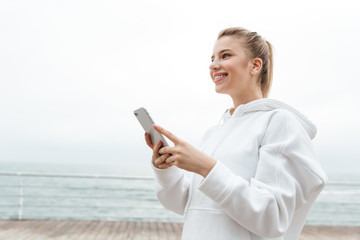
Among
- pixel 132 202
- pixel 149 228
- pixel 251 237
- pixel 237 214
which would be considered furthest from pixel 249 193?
pixel 132 202

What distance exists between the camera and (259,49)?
1.21 meters

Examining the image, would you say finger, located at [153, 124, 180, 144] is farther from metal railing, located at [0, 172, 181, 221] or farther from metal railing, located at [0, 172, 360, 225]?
metal railing, located at [0, 172, 360, 225]

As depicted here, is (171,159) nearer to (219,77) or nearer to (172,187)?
(172,187)

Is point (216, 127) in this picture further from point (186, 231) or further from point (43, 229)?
point (43, 229)

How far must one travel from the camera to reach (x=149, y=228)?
5594 mm

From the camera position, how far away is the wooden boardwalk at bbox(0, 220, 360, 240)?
4938 millimetres

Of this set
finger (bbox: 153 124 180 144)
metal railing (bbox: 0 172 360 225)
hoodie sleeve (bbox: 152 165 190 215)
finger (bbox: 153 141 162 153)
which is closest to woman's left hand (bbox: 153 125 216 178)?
finger (bbox: 153 124 180 144)

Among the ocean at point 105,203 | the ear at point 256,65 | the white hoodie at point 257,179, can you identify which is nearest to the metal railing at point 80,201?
the ocean at point 105,203

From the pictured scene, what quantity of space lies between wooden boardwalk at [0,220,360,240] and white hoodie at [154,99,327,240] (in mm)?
4131

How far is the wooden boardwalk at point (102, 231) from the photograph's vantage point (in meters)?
4.94

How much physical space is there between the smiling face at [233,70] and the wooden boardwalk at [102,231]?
13.6ft

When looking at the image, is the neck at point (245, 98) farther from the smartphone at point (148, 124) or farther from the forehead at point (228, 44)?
the smartphone at point (148, 124)

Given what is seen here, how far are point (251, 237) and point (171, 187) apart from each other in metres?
0.32

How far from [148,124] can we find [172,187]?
0.25 m
